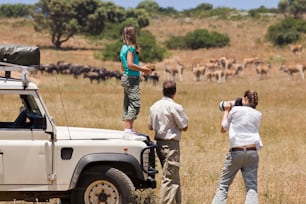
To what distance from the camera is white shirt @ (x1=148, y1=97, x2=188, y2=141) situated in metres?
8.76

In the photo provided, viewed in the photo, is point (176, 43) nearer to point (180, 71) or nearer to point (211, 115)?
point (180, 71)

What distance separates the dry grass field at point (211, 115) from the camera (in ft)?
37.6

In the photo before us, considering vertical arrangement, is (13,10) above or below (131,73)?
above

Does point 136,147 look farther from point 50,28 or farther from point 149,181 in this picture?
point 50,28

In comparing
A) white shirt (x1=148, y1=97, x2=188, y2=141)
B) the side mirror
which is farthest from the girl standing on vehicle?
the side mirror

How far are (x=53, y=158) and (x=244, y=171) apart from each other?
7.41 ft

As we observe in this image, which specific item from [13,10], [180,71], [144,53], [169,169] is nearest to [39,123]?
[169,169]

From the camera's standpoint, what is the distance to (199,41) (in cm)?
6950

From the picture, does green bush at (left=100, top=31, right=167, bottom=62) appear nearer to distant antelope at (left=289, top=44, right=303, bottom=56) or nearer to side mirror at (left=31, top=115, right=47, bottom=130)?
distant antelope at (left=289, top=44, right=303, bottom=56)

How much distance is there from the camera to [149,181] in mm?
8789

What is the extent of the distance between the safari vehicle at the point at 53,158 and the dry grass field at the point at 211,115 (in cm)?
190

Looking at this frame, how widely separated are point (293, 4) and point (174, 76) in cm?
5389

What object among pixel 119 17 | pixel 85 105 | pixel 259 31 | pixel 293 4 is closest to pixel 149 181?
pixel 85 105

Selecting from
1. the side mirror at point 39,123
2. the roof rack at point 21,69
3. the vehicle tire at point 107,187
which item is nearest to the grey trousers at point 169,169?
the vehicle tire at point 107,187
